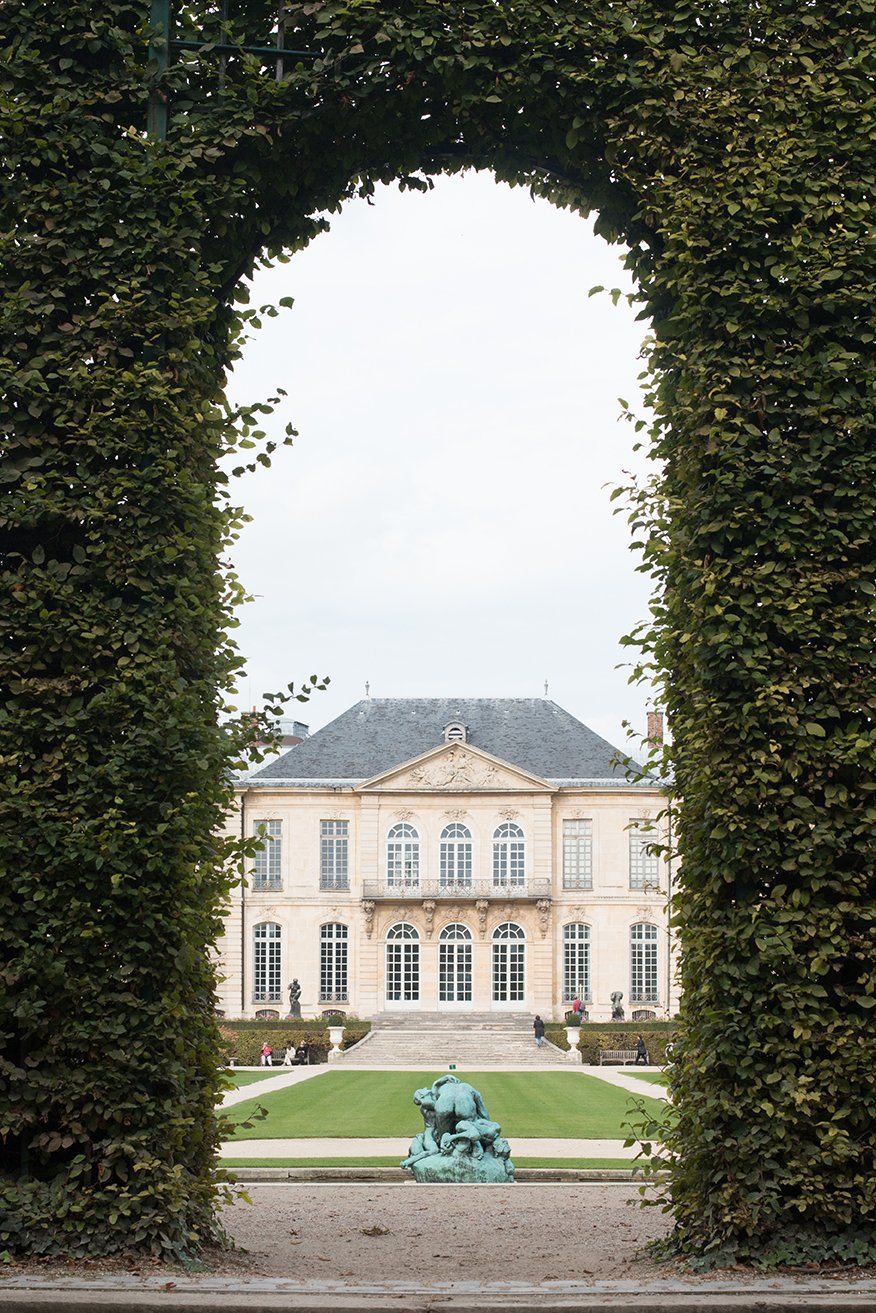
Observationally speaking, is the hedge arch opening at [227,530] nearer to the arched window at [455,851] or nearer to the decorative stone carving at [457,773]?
the decorative stone carving at [457,773]

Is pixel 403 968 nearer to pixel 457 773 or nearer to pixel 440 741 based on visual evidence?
pixel 457 773

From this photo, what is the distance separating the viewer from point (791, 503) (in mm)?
6176

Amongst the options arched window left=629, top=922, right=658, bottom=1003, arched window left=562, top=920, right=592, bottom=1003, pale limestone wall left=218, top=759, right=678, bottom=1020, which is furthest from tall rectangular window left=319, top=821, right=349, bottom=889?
arched window left=629, top=922, right=658, bottom=1003

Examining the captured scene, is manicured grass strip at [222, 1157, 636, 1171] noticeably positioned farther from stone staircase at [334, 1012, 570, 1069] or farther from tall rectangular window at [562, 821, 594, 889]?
tall rectangular window at [562, 821, 594, 889]

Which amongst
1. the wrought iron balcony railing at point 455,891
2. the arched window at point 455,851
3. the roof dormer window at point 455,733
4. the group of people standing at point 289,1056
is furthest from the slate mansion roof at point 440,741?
the group of people standing at point 289,1056

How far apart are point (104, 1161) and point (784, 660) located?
11.7ft

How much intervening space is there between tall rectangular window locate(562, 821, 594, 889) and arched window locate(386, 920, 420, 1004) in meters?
5.74

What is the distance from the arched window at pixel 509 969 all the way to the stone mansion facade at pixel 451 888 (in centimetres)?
5

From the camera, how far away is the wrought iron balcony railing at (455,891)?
49.2 meters

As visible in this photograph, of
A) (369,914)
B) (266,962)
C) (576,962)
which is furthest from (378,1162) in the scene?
(266,962)

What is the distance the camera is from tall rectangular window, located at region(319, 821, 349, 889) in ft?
165

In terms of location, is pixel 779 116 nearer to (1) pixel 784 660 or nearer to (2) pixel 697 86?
(2) pixel 697 86

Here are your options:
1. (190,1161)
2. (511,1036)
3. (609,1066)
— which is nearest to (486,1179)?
(190,1161)

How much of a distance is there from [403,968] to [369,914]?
2.21 m
